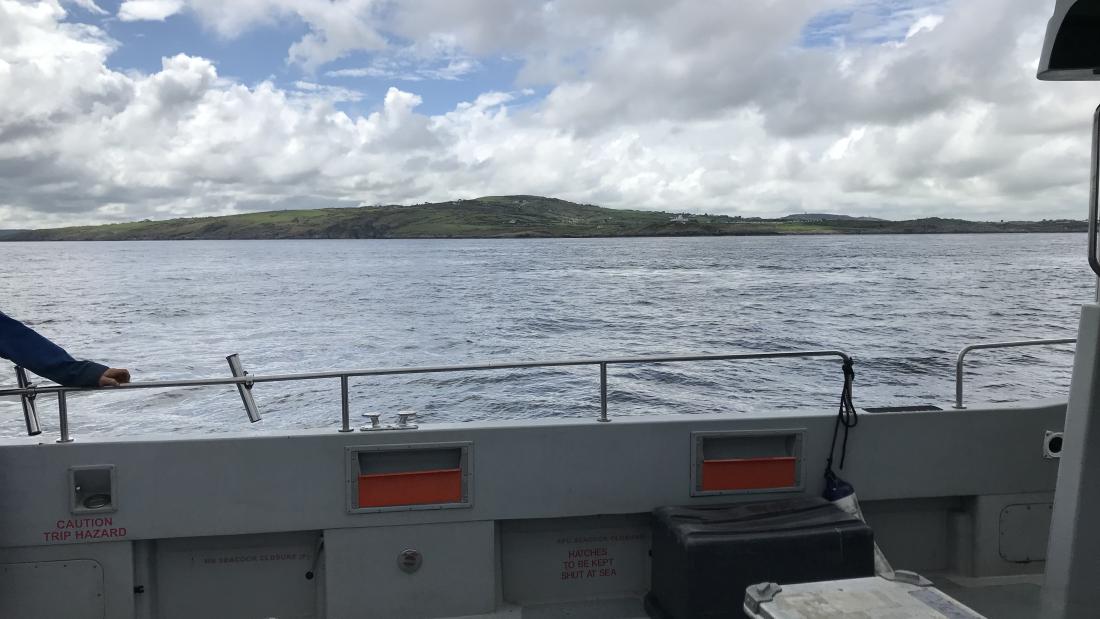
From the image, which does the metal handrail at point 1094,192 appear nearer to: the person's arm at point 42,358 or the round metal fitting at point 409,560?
the round metal fitting at point 409,560

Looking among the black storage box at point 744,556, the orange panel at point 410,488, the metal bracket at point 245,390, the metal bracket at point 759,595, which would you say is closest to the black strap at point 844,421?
the black storage box at point 744,556

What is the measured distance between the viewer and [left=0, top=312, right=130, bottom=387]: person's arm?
10.6 ft

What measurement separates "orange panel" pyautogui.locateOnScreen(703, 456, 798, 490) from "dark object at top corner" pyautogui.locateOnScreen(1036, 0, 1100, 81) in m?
2.15

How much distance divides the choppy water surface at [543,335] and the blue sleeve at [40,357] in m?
6.19

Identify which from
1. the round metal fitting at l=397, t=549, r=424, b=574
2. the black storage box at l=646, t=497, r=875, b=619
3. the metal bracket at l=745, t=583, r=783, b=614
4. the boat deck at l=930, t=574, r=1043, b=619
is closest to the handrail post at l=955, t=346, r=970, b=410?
the boat deck at l=930, t=574, r=1043, b=619

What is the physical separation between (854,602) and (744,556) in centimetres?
94

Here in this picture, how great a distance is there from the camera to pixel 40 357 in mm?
3252

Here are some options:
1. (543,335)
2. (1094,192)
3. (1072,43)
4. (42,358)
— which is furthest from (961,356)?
(543,335)

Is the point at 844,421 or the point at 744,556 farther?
the point at 844,421

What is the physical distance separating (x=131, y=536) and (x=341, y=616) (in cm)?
103

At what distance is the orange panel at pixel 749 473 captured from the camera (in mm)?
4191

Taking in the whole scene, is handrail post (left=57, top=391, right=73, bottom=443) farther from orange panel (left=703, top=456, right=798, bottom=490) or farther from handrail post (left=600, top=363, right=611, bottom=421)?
orange panel (left=703, top=456, right=798, bottom=490)

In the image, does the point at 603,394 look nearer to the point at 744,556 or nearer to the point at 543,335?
the point at 744,556

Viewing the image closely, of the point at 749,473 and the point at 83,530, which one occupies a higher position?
the point at 749,473
